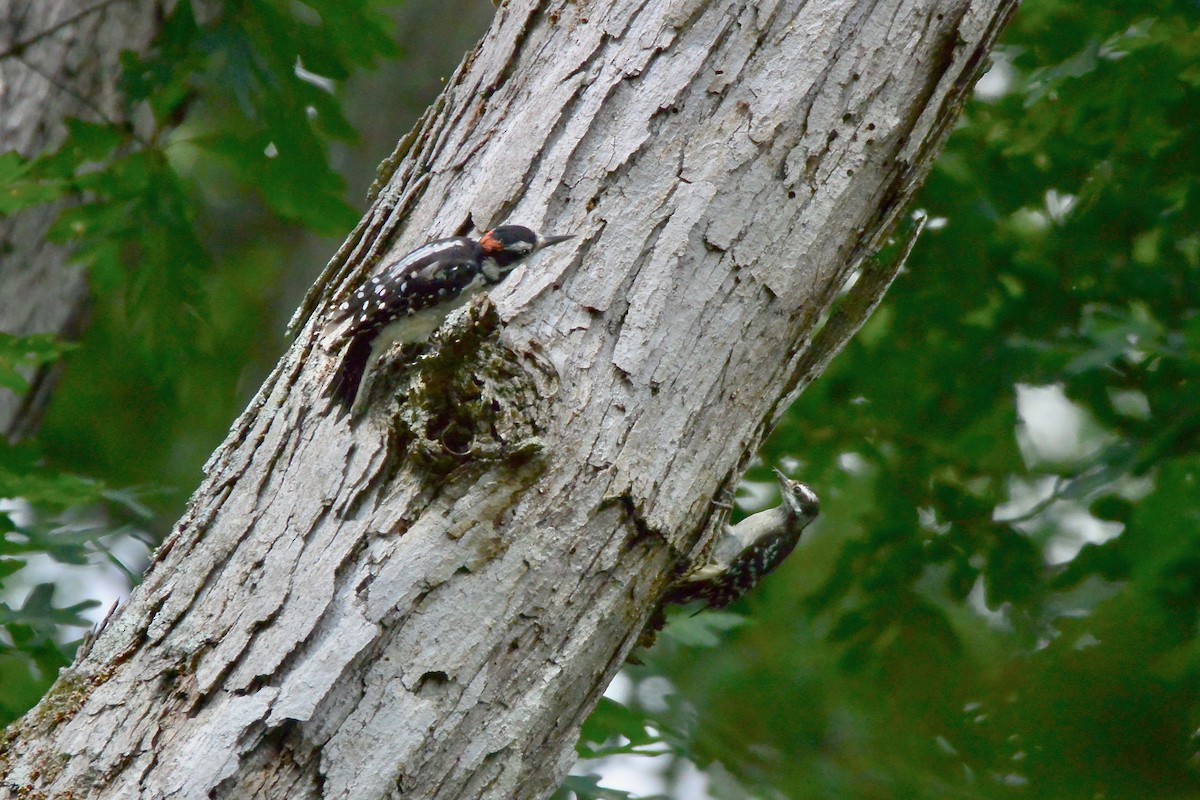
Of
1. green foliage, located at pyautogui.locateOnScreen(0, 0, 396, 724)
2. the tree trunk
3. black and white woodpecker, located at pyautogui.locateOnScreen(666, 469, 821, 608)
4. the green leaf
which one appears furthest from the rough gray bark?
the tree trunk

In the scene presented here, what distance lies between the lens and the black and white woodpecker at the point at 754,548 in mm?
4348

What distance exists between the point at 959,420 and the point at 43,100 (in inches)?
166

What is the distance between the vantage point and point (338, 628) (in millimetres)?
2346

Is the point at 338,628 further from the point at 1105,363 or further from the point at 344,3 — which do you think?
the point at 1105,363

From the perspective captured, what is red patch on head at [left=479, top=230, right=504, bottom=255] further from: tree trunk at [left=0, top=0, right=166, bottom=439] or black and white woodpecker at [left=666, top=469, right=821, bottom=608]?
tree trunk at [left=0, top=0, right=166, bottom=439]

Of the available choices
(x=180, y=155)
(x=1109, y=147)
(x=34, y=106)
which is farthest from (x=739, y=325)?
(x=180, y=155)

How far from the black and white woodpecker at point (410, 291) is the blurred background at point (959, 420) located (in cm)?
144

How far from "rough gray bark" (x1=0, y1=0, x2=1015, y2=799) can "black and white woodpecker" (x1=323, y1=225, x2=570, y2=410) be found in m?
0.07

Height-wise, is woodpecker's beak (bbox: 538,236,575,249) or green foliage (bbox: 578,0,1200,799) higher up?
green foliage (bbox: 578,0,1200,799)

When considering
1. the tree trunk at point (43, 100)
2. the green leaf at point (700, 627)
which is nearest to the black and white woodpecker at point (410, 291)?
the green leaf at point (700, 627)

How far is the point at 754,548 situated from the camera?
16.9 feet

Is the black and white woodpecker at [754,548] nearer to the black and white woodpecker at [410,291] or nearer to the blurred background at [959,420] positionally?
the blurred background at [959,420]

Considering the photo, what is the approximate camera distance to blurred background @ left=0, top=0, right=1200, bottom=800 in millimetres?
3711

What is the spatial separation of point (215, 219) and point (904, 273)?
547 centimetres
